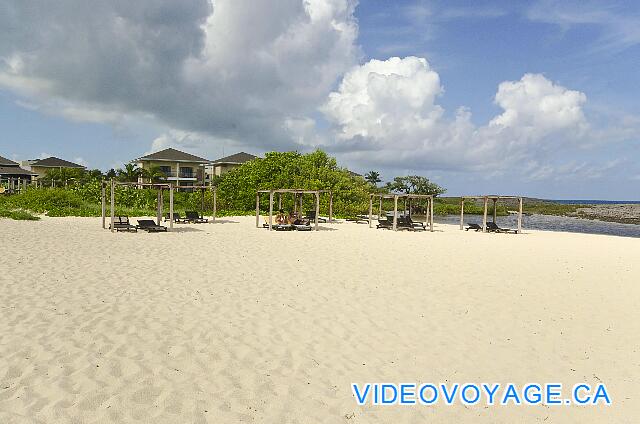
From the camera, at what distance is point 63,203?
3044cm

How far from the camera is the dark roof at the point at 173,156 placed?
58750 millimetres

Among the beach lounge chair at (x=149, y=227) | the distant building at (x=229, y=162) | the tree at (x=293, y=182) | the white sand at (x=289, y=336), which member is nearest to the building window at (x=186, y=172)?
the distant building at (x=229, y=162)

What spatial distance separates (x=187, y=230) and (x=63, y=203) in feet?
54.0

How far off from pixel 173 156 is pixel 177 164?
149cm

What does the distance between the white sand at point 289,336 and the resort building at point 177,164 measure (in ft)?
163

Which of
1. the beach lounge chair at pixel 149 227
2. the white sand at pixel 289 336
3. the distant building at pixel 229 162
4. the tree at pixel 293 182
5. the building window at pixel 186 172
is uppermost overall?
the distant building at pixel 229 162

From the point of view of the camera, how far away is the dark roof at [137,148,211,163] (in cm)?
5875

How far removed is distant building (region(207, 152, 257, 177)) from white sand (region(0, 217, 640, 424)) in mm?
51134

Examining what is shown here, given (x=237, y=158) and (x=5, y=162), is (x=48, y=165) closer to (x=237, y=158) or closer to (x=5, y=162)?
(x=5, y=162)

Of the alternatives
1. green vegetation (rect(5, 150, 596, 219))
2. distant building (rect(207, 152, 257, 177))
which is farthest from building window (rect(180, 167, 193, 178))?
green vegetation (rect(5, 150, 596, 219))

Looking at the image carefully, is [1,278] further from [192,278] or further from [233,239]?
[233,239]

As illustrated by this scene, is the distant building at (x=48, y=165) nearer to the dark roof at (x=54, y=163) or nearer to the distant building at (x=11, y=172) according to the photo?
the dark roof at (x=54, y=163)

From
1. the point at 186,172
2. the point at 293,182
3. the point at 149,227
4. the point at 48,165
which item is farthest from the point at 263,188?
the point at 48,165

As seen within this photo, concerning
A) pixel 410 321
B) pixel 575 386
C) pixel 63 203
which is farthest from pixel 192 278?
pixel 63 203
